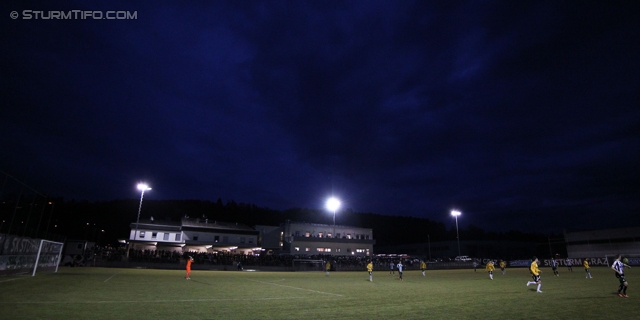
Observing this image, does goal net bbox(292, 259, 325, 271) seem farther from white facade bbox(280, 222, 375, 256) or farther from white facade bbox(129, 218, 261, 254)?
white facade bbox(280, 222, 375, 256)

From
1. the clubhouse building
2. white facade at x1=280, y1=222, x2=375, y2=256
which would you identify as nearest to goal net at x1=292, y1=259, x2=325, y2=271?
the clubhouse building

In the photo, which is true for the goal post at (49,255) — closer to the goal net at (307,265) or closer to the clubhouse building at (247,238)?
the clubhouse building at (247,238)

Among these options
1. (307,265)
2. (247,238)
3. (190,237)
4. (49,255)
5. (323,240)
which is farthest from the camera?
(323,240)

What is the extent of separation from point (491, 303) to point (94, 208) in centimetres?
13733

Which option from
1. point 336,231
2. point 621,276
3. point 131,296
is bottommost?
point 131,296

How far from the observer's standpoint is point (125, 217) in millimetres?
116250

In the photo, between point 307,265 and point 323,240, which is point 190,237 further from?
point 323,240

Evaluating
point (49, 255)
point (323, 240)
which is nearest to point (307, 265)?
point (323, 240)

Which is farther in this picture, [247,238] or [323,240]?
[323,240]

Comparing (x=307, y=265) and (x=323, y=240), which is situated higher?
(x=323, y=240)

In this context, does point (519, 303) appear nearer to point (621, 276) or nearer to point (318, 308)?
point (621, 276)

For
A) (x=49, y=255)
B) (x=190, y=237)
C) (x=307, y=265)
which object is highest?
(x=190, y=237)

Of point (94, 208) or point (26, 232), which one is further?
point (94, 208)

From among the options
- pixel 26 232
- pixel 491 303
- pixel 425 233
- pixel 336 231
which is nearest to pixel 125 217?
pixel 336 231
